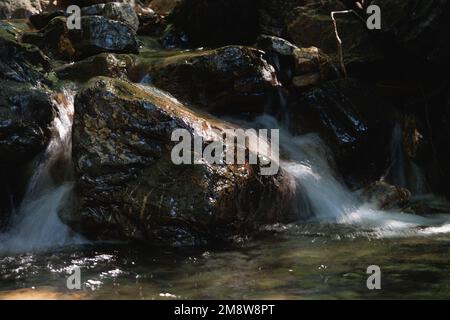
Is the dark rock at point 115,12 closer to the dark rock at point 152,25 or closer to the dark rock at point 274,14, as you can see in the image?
the dark rock at point 152,25

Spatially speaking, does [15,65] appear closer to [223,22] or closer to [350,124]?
[223,22]

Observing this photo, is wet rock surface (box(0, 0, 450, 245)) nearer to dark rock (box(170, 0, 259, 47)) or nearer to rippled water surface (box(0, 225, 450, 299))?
dark rock (box(170, 0, 259, 47))

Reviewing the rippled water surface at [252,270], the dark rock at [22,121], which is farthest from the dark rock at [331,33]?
the dark rock at [22,121]

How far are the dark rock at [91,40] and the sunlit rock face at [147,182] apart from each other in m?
4.54

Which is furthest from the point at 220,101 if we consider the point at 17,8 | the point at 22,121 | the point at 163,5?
the point at 17,8

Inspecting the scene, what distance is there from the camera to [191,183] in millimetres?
7160

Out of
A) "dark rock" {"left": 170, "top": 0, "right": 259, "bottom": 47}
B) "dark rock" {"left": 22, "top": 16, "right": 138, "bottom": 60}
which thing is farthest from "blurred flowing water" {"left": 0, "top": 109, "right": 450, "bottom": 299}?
"dark rock" {"left": 170, "top": 0, "right": 259, "bottom": 47}

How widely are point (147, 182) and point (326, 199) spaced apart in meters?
3.33

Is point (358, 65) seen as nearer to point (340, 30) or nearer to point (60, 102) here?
point (340, 30)

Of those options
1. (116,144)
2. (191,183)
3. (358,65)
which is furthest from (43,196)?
(358,65)

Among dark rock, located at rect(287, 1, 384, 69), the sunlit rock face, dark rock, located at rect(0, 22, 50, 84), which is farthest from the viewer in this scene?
dark rock, located at rect(287, 1, 384, 69)

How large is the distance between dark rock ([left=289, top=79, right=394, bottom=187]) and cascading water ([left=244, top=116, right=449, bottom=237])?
0.99 feet

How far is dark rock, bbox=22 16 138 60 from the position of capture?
12180 millimetres
